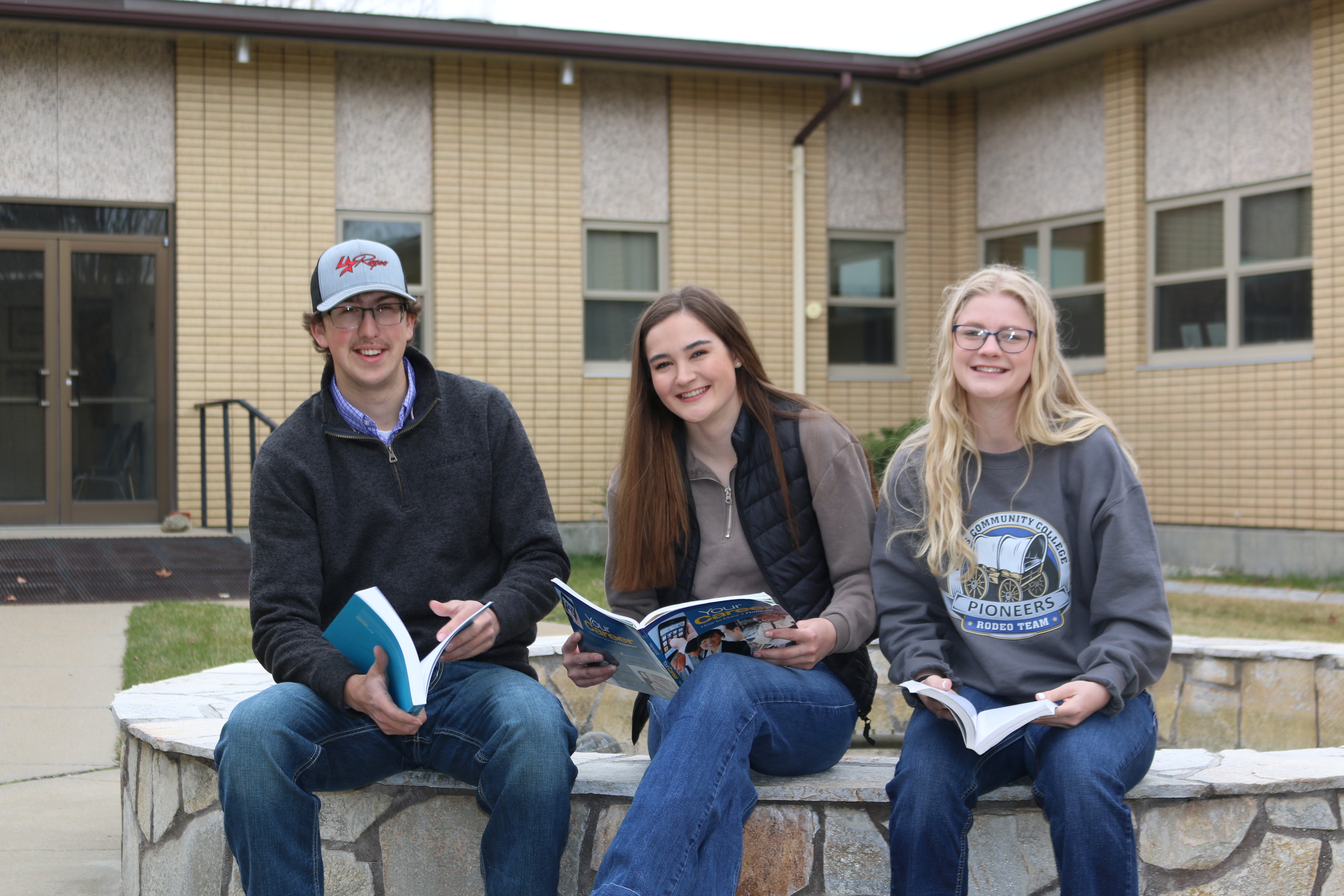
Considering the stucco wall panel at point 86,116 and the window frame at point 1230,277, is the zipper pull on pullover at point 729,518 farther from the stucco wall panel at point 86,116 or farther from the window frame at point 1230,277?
the stucco wall panel at point 86,116

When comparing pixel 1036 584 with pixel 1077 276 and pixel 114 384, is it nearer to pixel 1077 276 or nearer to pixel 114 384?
pixel 1077 276

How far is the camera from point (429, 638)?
117 inches

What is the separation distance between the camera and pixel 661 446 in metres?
3.10

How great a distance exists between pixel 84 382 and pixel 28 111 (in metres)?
2.18

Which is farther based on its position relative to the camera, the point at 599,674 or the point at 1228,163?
the point at 1228,163

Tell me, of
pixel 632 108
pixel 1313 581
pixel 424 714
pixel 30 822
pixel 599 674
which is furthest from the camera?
pixel 632 108

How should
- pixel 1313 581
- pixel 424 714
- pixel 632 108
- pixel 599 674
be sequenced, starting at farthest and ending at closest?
pixel 632 108 < pixel 1313 581 < pixel 599 674 < pixel 424 714

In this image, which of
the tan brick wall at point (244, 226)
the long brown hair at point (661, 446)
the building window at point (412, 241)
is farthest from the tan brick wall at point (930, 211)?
the long brown hair at point (661, 446)

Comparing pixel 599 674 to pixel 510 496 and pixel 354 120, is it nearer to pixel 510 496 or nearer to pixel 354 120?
pixel 510 496

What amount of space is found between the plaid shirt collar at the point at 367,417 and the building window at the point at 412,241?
7.75m

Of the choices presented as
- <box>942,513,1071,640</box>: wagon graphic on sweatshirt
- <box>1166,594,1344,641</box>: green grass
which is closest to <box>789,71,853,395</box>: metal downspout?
<box>1166,594,1344,641</box>: green grass

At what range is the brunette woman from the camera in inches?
109

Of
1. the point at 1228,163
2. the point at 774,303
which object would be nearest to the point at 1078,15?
the point at 1228,163

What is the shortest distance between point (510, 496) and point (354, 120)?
8381 millimetres
